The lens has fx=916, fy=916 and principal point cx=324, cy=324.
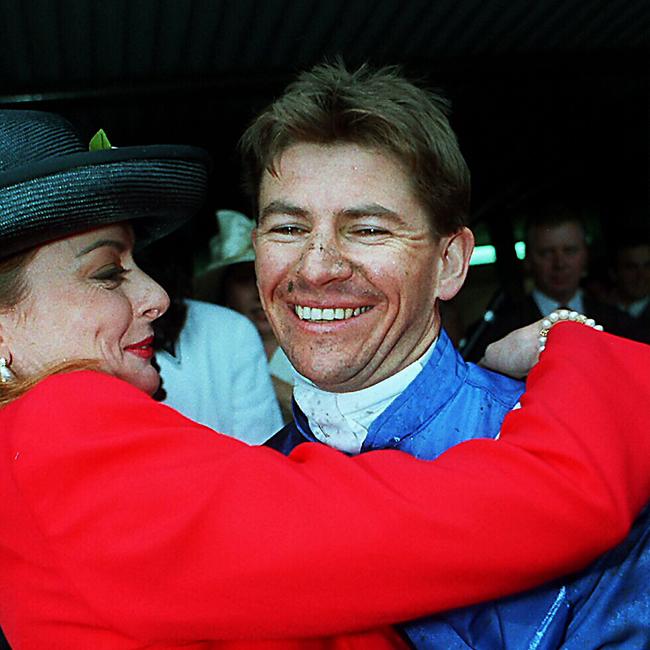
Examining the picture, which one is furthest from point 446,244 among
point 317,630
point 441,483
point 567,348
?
point 317,630

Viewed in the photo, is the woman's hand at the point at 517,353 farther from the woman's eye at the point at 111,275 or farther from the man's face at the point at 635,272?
the man's face at the point at 635,272

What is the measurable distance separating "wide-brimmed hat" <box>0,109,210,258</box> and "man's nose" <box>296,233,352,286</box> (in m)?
0.32

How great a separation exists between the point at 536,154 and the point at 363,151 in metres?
4.05

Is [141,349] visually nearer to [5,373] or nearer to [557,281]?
[5,373]

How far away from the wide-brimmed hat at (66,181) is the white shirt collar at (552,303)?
2.43 m

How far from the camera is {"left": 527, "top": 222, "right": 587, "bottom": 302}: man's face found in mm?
3947

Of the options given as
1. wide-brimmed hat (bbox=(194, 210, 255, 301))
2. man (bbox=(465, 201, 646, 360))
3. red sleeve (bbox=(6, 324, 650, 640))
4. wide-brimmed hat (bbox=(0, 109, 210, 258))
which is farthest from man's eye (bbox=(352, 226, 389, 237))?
man (bbox=(465, 201, 646, 360))

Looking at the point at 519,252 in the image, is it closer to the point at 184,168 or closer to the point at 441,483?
the point at 184,168

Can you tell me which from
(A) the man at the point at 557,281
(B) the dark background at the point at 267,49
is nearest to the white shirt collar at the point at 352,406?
(B) the dark background at the point at 267,49

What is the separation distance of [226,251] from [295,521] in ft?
8.25

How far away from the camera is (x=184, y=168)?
1.89 m

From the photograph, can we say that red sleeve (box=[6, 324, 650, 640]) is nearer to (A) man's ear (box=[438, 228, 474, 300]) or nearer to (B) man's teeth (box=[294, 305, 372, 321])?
(B) man's teeth (box=[294, 305, 372, 321])

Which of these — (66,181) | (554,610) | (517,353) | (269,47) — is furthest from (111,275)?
(269,47)

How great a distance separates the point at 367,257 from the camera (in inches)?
69.1
